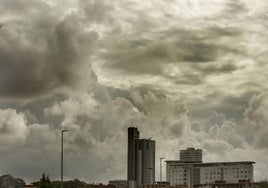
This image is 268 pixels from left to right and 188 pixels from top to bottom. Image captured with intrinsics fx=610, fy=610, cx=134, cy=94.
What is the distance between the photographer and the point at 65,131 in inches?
3287

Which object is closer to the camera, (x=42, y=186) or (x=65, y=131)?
(x=42, y=186)

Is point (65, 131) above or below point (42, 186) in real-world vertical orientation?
above

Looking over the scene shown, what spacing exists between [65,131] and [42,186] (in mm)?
15097

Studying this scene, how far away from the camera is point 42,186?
6944 cm
